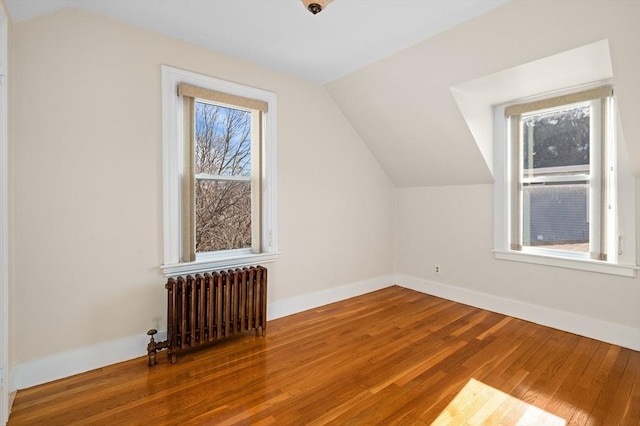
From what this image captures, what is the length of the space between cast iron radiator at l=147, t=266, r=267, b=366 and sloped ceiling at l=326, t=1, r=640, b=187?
238 centimetres

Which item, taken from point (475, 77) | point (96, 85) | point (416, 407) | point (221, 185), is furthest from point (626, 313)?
point (96, 85)

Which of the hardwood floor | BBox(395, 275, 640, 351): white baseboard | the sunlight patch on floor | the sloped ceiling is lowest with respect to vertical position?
the sunlight patch on floor

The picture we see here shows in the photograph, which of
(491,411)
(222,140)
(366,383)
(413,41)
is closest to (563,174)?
(413,41)

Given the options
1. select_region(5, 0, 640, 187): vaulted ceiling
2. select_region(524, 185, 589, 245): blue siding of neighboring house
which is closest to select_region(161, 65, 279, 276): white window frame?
select_region(5, 0, 640, 187): vaulted ceiling

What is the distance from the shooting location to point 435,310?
374cm

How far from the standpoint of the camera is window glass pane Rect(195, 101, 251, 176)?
3.03 meters

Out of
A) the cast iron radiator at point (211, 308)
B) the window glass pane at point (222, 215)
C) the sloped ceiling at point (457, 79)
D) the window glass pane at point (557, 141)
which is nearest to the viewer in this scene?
the sloped ceiling at point (457, 79)

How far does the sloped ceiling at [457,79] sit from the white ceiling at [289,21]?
0.23 m

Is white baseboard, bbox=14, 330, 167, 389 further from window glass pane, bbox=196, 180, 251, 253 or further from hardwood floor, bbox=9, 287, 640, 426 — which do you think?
window glass pane, bbox=196, 180, 251, 253

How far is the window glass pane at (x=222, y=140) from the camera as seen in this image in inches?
119

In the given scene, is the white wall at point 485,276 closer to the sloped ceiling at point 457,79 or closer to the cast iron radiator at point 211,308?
the sloped ceiling at point 457,79

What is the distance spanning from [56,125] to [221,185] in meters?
1.34

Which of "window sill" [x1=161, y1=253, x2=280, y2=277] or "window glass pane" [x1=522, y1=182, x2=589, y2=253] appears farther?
"window glass pane" [x1=522, y1=182, x2=589, y2=253]

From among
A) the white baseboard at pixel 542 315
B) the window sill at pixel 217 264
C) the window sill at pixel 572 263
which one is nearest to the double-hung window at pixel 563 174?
the window sill at pixel 572 263
